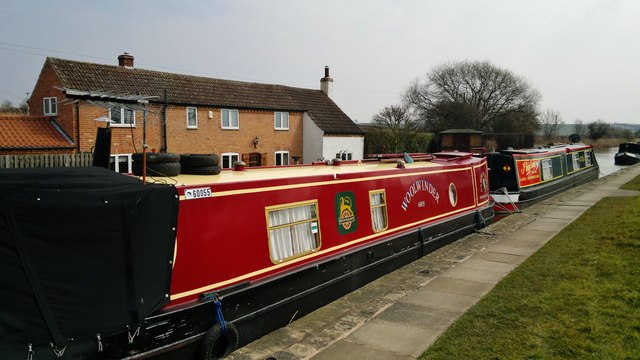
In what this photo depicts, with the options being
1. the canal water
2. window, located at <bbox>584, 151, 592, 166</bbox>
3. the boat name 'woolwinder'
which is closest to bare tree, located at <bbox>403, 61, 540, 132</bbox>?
the canal water

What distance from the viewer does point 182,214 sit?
4965mm

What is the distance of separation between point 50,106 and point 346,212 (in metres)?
16.9

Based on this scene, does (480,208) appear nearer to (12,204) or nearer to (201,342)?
(201,342)

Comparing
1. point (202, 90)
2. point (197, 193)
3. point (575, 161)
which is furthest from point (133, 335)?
point (575, 161)

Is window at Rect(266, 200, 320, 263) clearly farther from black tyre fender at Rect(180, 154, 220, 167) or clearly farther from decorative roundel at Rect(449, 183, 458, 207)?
decorative roundel at Rect(449, 183, 458, 207)

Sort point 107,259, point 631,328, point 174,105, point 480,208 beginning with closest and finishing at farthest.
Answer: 1. point 107,259
2. point 631,328
3. point 480,208
4. point 174,105

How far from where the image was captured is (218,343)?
511 centimetres

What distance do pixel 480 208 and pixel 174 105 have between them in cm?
1454

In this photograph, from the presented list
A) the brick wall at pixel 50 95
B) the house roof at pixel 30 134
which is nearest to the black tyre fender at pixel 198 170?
the house roof at pixel 30 134

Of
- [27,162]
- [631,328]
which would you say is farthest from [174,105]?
[631,328]

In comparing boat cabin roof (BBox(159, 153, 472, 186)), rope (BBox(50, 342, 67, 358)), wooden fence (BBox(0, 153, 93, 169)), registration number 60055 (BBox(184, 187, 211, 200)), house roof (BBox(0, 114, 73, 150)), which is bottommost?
rope (BBox(50, 342, 67, 358))

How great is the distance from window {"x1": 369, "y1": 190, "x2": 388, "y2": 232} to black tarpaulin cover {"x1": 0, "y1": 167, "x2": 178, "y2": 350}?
435 cm

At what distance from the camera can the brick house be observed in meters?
19.0

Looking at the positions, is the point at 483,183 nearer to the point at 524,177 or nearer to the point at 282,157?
the point at 524,177
